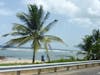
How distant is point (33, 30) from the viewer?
1252 inches

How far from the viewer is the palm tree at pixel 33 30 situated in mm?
30375

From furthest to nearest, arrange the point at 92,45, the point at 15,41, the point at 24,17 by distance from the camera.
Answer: the point at 92,45, the point at 24,17, the point at 15,41

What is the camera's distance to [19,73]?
1903 cm

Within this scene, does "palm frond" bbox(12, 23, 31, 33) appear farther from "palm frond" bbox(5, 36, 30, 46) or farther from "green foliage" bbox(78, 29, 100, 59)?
"green foliage" bbox(78, 29, 100, 59)

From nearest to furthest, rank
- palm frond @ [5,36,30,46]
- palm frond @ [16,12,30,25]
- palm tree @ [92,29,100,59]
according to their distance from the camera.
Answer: palm frond @ [5,36,30,46] → palm frond @ [16,12,30,25] → palm tree @ [92,29,100,59]

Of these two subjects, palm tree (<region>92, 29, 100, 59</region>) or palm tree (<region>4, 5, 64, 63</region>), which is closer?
palm tree (<region>4, 5, 64, 63</region>)

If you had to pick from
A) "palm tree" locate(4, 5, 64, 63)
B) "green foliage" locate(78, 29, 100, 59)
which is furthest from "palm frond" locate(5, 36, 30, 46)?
"green foliage" locate(78, 29, 100, 59)

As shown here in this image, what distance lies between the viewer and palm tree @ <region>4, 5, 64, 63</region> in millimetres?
30375

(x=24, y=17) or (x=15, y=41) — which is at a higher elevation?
(x=24, y=17)

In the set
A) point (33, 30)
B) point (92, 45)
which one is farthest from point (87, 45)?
point (33, 30)

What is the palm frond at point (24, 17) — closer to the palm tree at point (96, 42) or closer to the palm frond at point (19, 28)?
the palm frond at point (19, 28)

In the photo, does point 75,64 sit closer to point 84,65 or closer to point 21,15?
point 84,65

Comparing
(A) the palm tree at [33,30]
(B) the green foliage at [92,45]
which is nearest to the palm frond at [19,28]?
(A) the palm tree at [33,30]

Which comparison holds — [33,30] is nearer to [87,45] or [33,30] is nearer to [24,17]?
[24,17]
